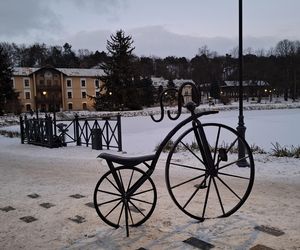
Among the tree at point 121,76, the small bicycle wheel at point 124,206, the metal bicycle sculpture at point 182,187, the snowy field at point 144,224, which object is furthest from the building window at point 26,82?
the small bicycle wheel at point 124,206

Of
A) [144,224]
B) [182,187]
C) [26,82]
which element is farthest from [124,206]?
[26,82]

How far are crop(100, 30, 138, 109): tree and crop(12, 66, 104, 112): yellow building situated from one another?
18.2m

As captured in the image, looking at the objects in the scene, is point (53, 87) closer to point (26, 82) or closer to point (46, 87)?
point (46, 87)

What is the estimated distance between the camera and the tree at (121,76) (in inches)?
1786

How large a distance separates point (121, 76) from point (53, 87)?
23610 millimetres

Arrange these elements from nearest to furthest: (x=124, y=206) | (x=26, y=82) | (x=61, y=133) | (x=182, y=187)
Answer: (x=124, y=206) < (x=182, y=187) < (x=61, y=133) < (x=26, y=82)

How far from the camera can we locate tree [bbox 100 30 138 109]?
149 feet

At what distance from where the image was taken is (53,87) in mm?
64562

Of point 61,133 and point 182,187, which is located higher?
point 61,133

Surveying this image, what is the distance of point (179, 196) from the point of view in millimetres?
5652

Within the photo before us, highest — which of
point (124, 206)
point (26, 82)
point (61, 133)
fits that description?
point (26, 82)

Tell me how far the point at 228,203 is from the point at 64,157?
6.73 m

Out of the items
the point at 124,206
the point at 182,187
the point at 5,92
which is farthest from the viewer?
the point at 5,92

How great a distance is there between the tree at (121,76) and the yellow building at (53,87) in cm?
1818
